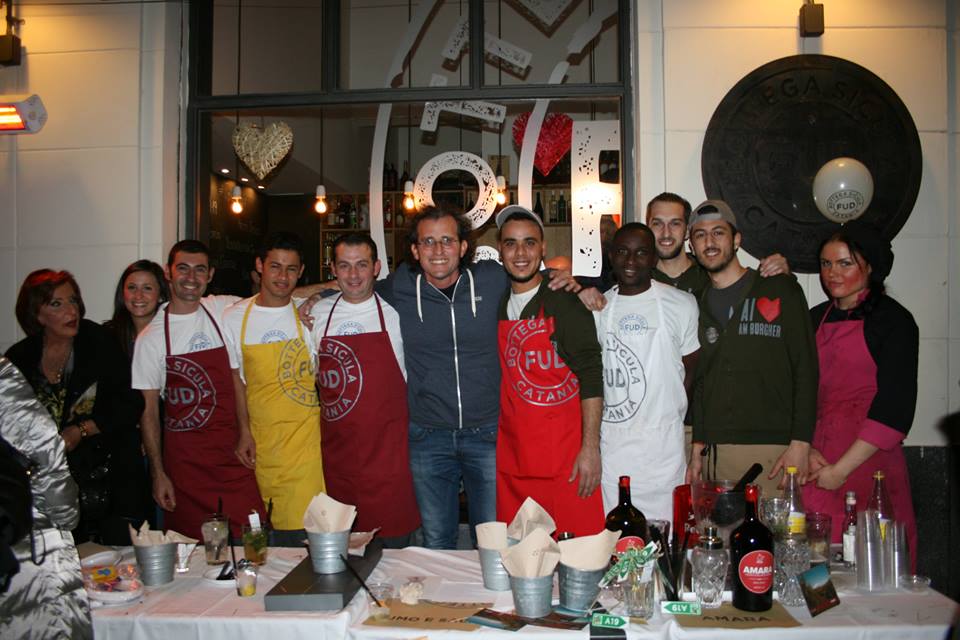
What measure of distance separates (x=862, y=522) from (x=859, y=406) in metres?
1.02

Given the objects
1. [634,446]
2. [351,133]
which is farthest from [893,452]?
[351,133]

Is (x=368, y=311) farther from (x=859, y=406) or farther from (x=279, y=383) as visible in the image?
(x=859, y=406)

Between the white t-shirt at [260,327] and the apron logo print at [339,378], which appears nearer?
the apron logo print at [339,378]

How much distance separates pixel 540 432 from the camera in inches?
114

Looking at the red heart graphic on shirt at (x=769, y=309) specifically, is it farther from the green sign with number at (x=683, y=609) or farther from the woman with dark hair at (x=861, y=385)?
the green sign with number at (x=683, y=609)

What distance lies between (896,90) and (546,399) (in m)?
2.62

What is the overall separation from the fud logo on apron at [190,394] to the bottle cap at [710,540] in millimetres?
2169

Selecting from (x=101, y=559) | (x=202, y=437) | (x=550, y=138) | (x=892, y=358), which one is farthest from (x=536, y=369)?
(x=550, y=138)

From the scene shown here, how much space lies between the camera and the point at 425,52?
179 inches

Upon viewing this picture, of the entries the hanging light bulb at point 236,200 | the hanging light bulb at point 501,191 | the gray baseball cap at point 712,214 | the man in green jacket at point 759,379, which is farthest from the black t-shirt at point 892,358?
the hanging light bulb at point 236,200

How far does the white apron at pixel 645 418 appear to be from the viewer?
280 cm

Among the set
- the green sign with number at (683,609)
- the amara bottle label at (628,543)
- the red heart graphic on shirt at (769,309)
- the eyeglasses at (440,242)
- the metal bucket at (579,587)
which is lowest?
the green sign with number at (683,609)

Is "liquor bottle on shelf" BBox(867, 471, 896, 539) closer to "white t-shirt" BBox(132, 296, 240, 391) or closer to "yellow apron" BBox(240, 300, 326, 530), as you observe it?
"yellow apron" BBox(240, 300, 326, 530)

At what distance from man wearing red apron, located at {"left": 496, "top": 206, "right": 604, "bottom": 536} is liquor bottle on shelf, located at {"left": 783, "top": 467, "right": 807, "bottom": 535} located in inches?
30.4
